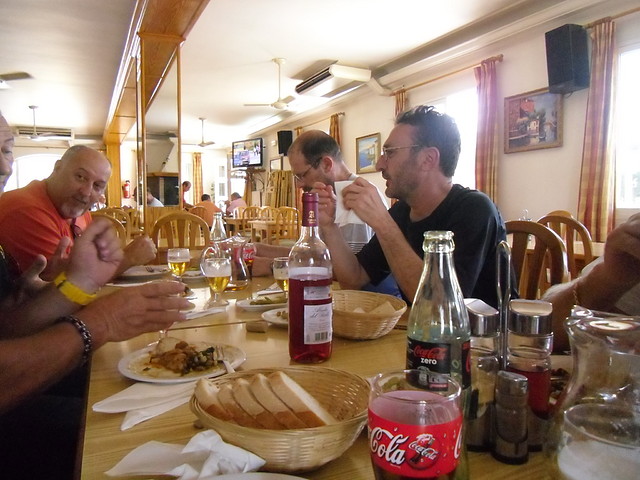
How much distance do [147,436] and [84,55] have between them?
261 inches

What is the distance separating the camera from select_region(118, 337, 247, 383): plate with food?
0.84 metres

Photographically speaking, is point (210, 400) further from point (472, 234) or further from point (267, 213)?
point (267, 213)

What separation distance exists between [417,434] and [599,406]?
185 mm

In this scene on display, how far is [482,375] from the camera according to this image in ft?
1.92

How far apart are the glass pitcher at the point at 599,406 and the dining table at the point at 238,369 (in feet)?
0.33

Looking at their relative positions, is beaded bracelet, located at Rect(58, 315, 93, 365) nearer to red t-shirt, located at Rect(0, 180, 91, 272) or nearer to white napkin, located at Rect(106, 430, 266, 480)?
white napkin, located at Rect(106, 430, 266, 480)

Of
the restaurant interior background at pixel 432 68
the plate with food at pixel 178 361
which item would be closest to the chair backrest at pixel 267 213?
the restaurant interior background at pixel 432 68

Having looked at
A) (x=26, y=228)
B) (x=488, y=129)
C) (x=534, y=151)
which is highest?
(x=488, y=129)

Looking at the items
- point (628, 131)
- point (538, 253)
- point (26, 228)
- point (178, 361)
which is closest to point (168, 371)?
point (178, 361)

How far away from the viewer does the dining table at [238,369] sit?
56 centimetres

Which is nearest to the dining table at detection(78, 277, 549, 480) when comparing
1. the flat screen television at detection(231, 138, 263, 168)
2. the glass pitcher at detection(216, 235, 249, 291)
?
the glass pitcher at detection(216, 235, 249, 291)

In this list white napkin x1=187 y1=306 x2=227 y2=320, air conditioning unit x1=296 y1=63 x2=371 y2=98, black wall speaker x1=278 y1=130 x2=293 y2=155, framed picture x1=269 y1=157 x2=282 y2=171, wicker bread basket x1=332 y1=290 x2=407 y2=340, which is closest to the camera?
wicker bread basket x1=332 y1=290 x2=407 y2=340

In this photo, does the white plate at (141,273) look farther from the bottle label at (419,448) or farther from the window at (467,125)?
the window at (467,125)

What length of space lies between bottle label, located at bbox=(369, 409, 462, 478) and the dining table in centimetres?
13
